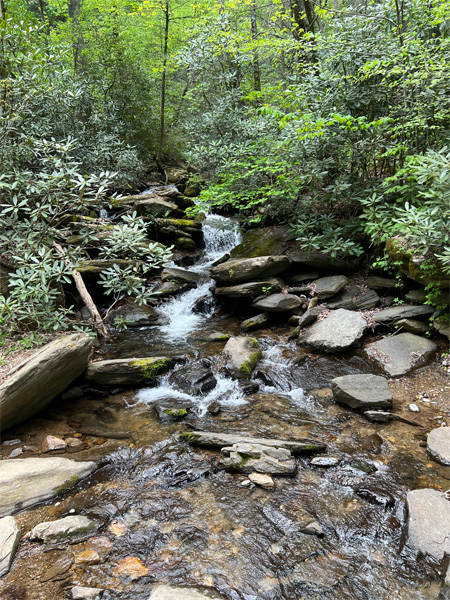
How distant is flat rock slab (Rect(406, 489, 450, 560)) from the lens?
2964 mm

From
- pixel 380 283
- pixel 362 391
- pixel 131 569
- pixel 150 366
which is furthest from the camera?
pixel 380 283

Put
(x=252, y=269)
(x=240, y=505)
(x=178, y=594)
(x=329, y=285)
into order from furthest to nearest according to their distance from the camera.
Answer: (x=252, y=269), (x=329, y=285), (x=240, y=505), (x=178, y=594)

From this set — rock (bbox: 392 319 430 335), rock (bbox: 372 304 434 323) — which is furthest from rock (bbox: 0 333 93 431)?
rock (bbox: 392 319 430 335)

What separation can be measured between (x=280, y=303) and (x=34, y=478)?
589cm

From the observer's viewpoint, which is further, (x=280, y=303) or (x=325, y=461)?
(x=280, y=303)

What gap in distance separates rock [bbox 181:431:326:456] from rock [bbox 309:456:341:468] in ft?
0.50

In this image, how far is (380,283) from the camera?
7973 mm

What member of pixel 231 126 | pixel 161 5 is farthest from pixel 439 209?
pixel 161 5

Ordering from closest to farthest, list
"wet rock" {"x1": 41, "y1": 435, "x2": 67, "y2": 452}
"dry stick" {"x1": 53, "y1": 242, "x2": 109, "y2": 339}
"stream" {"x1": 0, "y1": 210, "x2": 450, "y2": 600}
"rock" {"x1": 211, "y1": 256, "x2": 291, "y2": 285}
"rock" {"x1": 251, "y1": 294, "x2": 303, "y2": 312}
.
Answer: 1. "stream" {"x1": 0, "y1": 210, "x2": 450, "y2": 600}
2. "wet rock" {"x1": 41, "y1": 435, "x2": 67, "y2": 452}
3. "dry stick" {"x1": 53, "y1": 242, "x2": 109, "y2": 339}
4. "rock" {"x1": 251, "y1": 294, "x2": 303, "y2": 312}
5. "rock" {"x1": 211, "y1": 256, "x2": 291, "y2": 285}

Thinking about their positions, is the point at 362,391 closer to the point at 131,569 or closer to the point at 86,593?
the point at 131,569

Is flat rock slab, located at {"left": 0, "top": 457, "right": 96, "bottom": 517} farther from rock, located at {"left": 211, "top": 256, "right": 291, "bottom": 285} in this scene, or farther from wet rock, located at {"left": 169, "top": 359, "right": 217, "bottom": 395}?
rock, located at {"left": 211, "top": 256, "right": 291, "bottom": 285}

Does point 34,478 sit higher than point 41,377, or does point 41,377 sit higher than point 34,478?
point 41,377

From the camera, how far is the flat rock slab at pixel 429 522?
9.73 ft

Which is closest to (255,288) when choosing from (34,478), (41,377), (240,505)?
(41,377)
